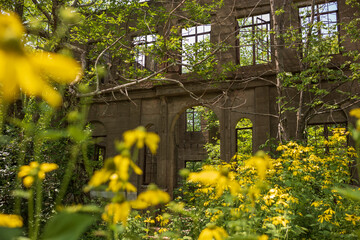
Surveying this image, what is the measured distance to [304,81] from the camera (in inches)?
296

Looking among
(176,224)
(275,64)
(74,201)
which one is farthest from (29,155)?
(275,64)

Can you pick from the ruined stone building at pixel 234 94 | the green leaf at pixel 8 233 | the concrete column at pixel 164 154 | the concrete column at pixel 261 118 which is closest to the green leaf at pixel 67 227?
the green leaf at pixel 8 233

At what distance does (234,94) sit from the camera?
10883mm

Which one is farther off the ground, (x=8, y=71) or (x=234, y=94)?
(x=234, y=94)

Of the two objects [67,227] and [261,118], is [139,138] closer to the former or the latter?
[67,227]

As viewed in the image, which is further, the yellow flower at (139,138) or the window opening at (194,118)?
the window opening at (194,118)

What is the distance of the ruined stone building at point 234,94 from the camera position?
31.8 ft

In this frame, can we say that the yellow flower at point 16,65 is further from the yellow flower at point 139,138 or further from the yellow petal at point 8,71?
the yellow flower at point 139,138

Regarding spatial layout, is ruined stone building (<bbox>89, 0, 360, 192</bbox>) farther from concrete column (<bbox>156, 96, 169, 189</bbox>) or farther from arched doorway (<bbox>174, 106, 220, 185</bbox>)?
arched doorway (<bbox>174, 106, 220, 185</bbox>)

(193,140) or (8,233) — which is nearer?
(8,233)

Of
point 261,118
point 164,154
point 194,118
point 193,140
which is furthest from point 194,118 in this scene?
point 261,118

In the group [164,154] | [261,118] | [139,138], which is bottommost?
[164,154]

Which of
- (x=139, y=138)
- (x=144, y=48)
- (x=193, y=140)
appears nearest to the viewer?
(x=139, y=138)

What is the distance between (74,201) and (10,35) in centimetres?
611
